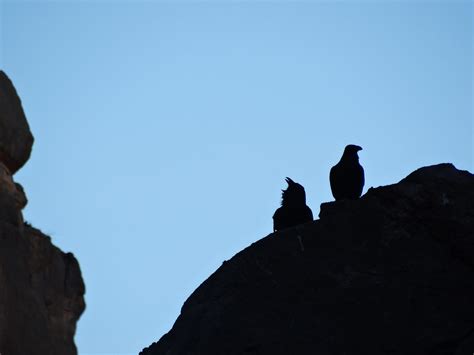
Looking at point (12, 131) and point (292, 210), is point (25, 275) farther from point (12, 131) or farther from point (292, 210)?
point (292, 210)

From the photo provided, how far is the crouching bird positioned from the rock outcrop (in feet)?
30.8

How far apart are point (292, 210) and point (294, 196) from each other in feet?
0.89

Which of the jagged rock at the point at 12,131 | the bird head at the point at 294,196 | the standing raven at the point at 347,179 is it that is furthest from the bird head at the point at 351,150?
the jagged rock at the point at 12,131

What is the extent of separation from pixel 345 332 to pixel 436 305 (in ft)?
4.00

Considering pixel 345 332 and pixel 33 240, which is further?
pixel 33 240

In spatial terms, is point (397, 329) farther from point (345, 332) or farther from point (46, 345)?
point (46, 345)

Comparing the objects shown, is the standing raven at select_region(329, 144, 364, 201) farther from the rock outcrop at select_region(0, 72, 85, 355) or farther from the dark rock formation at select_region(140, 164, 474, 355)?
the rock outcrop at select_region(0, 72, 85, 355)

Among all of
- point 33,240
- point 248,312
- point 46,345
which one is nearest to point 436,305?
point 248,312

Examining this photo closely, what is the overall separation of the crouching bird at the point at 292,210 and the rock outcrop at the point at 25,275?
9388 millimetres

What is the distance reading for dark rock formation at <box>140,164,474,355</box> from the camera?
1212cm

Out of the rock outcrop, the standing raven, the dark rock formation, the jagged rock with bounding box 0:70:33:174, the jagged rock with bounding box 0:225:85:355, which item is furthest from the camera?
the jagged rock with bounding box 0:70:33:174

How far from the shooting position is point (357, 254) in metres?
12.9

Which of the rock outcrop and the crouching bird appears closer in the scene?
the crouching bird

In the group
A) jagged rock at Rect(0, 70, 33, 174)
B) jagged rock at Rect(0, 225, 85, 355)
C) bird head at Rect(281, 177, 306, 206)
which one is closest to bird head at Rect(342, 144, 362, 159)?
bird head at Rect(281, 177, 306, 206)
